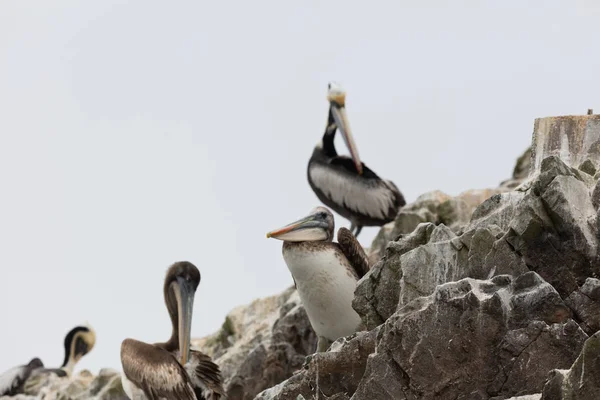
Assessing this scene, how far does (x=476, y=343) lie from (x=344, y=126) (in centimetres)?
1319

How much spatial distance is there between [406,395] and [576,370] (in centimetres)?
173

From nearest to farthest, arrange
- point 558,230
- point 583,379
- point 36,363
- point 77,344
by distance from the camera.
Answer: point 583,379
point 558,230
point 36,363
point 77,344

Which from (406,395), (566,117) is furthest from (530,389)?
(566,117)

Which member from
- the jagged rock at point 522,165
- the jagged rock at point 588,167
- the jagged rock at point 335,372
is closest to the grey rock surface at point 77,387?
the jagged rock at point 335,372

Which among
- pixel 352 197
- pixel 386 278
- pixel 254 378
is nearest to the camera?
pixel 386 278

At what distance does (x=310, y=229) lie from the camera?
13344 millimetres

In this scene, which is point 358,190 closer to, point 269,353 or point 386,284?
point 269,353

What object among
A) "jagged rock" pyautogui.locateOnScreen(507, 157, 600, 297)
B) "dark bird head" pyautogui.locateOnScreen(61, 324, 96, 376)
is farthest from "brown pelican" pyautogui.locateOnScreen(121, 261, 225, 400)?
"dark bird head" pyautogui.locateOnScreen(61, 324, 96, 376)

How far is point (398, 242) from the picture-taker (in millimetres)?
10594

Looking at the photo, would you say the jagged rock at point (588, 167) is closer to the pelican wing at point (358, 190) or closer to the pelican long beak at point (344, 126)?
the pelican wing at point (358, 190)

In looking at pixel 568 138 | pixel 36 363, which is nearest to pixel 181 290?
pixel 568 138

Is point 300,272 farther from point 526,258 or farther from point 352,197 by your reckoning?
point 352,197

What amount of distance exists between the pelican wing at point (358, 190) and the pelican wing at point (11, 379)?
550 cm

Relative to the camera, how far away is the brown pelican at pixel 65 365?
830 inches
